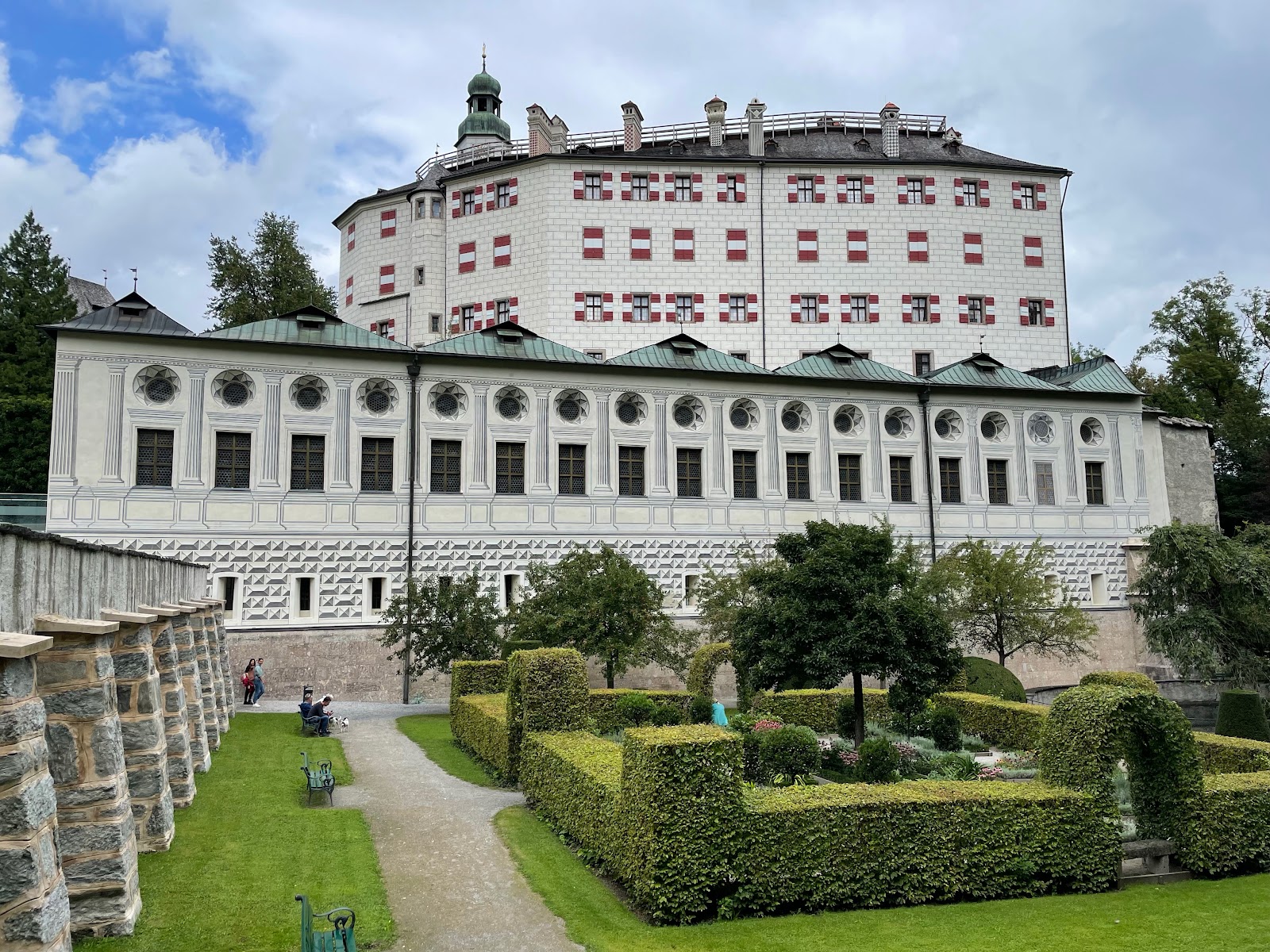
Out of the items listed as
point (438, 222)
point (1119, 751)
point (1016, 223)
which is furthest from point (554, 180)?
point (1119, 751)

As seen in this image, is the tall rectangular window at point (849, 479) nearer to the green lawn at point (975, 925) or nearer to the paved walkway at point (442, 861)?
the paved walkway at point (442, 861)

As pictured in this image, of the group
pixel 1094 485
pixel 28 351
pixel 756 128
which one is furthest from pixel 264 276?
pixel 1094 485

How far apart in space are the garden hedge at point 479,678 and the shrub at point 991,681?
1143 centimetres

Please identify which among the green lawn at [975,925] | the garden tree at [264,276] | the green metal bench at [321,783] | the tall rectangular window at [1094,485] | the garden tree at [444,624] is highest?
the garden tree at [264,276]

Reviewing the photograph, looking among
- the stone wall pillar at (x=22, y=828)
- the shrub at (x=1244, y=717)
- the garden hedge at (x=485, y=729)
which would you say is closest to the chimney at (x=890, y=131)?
the shrub at (x=1244, y=717)

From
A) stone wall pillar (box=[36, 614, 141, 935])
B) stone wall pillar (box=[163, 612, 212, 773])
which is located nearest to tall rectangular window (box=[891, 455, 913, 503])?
stone wall pillar (box=[163, 612, 212, 773])

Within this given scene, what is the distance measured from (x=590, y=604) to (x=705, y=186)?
23.0 metres

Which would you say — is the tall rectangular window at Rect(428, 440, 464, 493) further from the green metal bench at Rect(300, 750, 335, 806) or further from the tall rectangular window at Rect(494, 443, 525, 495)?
the green metal bench at Rect(300, 750, 335, 806)

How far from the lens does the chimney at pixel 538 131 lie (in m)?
43.7

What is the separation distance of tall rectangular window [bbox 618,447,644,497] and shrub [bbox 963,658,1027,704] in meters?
11.8

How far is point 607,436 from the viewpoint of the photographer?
32562 mm

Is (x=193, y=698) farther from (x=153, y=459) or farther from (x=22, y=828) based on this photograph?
(x=153, y=459)

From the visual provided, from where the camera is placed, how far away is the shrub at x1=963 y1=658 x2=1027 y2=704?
2483 cm

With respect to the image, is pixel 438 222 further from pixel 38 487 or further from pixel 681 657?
pixel 681 657
